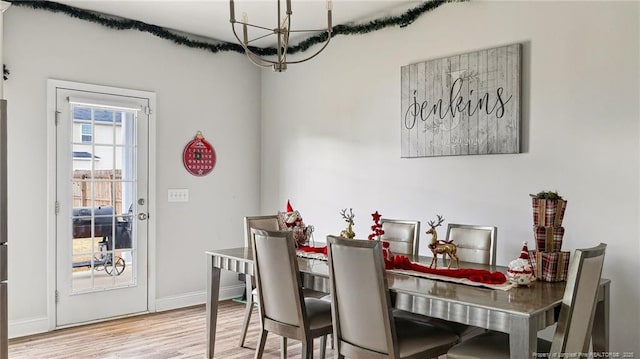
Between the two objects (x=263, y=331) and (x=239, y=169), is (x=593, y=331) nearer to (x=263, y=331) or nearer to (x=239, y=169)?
(x=263, y=331)

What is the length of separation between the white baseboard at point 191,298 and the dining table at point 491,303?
7.71ft

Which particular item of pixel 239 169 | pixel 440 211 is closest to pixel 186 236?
pixel 239 169

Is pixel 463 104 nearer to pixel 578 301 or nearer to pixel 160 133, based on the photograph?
pixel 578 301

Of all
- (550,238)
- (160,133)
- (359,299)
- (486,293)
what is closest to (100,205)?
(160,133)

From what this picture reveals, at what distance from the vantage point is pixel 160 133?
4898mm

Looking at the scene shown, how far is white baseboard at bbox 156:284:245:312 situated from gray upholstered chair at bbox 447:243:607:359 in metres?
3.27

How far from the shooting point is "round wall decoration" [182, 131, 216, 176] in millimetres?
5082

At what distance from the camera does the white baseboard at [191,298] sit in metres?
4.92

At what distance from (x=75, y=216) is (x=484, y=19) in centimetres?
362

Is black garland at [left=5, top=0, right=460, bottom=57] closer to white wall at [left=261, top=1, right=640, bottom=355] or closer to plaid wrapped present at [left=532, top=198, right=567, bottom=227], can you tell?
white wall at [left=261, top=1, right=640, bottom=355]

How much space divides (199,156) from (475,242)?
2.96m

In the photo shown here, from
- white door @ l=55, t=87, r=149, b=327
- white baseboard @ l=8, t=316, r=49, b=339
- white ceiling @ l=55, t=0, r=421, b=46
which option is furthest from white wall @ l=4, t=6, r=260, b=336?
white ceiling @ l=55, t=0, r=421, b=46

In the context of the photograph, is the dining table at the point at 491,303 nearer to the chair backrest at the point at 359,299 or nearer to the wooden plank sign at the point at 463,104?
the chair backrest at the point at 359,299

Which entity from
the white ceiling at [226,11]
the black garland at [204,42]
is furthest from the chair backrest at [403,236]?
the white ceiling at [226,11]
